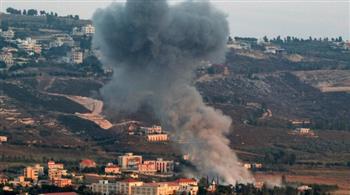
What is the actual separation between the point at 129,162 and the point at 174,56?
17.4m

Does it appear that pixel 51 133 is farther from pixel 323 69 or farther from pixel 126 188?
pixel 323 69

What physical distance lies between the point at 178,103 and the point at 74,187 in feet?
30.6

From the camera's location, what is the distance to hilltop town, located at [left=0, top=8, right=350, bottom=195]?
339 feet

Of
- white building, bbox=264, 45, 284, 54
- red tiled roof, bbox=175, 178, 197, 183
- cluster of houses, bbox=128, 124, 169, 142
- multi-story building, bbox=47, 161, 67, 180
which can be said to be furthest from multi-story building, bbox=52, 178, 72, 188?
white building, bbox=264, 45, 284, 54

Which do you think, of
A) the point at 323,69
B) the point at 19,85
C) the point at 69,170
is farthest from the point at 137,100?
the point at 323,69

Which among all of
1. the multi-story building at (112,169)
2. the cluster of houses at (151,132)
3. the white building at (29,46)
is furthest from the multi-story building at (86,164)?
the white building at (29,46)

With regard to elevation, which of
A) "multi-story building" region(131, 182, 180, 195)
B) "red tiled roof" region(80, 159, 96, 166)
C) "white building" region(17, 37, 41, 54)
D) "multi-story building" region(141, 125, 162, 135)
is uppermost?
"white building" region(17, 37, 41, 54)

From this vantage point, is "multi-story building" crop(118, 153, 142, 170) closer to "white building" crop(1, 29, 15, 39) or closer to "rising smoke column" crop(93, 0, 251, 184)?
"rising smoke column" crop(93, 0, 251, 184)

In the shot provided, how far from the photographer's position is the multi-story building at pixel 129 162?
11319cm

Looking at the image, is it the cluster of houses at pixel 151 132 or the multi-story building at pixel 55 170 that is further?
the cluster of houses at pixel 151 132

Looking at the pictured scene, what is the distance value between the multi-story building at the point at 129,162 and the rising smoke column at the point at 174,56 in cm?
1044

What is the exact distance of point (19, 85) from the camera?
15012cm

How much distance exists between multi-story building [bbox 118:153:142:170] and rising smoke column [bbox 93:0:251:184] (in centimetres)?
1044

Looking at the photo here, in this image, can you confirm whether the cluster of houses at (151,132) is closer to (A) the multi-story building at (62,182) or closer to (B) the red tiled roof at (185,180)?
(B) the red tiled roof at (185,180)
